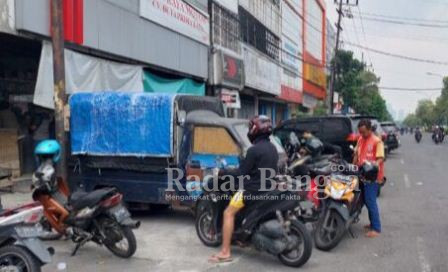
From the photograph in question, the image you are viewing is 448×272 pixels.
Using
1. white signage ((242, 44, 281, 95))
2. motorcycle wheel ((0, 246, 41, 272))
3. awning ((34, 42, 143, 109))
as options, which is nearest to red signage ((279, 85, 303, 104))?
white signage ((242, 44, 281, 95))

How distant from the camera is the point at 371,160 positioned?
782 centimetres

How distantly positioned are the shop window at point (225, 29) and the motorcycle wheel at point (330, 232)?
14.3 metres

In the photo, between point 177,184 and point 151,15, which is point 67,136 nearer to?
point 177,184

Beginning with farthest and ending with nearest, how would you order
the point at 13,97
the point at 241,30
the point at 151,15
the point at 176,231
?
the point at 241,30 < the point at 151,15 < the point at 13,97 < the point at 176,231

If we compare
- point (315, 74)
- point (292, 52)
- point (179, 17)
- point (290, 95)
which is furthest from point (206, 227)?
point (315, 74)

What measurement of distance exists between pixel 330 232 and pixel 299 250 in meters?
0.99

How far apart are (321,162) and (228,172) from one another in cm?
223

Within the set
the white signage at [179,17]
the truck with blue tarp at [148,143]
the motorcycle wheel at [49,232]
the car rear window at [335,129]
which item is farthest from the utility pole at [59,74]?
the car rear window at [335,129]

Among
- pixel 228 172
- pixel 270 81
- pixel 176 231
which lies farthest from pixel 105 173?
pixel 270 81

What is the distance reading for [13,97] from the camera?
41.1ft

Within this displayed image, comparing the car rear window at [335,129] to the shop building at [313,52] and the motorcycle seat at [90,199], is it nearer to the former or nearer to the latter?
the motorcycle seat at [90,199]

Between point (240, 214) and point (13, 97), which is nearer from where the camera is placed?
point (240, 214)

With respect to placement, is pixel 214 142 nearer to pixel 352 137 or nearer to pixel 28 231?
pixel 28 231

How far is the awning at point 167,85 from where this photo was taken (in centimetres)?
1437
